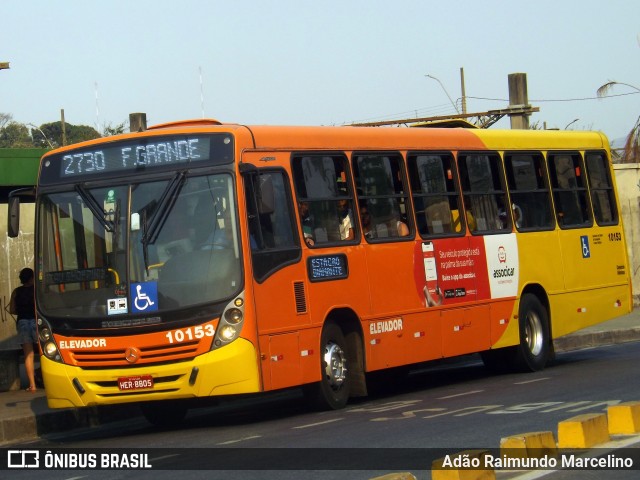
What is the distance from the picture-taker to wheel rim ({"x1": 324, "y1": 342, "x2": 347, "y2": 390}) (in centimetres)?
1370

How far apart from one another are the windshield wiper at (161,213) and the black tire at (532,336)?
650 centimetres

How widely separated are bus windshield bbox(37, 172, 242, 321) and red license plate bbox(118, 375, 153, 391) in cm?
65

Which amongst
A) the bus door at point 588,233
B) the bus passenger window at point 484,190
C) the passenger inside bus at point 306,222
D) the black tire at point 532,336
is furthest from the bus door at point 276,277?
the bus door at point 588,233

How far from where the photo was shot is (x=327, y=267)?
45.0 feet

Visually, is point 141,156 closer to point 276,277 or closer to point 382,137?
point 276,277

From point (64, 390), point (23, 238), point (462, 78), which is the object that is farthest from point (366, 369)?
point (462, 78)

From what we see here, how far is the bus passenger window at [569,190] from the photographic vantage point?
18344 millimetres

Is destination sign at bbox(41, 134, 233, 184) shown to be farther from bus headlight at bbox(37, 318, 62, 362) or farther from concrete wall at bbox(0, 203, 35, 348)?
concrete wall at bbox(0, 203, 35, 348)

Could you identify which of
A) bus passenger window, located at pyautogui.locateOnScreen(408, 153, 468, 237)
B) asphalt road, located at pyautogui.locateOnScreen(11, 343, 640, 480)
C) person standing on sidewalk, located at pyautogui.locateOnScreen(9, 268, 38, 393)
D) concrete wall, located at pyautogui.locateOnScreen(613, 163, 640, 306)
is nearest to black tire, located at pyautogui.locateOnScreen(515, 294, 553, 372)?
asphalt road, located at pyautogui.locateOnScreen(11, 343, 640, 480)

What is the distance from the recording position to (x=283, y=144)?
44.4 ft

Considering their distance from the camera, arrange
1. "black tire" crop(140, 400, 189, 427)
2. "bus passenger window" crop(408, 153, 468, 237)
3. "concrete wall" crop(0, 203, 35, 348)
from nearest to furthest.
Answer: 1. "black tire" crop(140, 400, 189, 427)
2. "bus passenger window" crop(408, 153, 468, 237)
3. "concrete wall" crop(0, 203, 35, 348)

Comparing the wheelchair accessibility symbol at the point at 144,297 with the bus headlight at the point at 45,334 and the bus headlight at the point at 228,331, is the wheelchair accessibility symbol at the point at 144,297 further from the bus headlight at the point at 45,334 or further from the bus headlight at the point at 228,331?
the bus headlight at the point at 45,334

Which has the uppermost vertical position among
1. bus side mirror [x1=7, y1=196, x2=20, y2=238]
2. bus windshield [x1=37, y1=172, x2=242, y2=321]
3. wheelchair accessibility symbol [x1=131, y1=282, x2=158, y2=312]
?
bus side mirror [x1=7, y1=196, x2=20, y2=238]

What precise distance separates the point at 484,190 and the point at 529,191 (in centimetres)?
114
